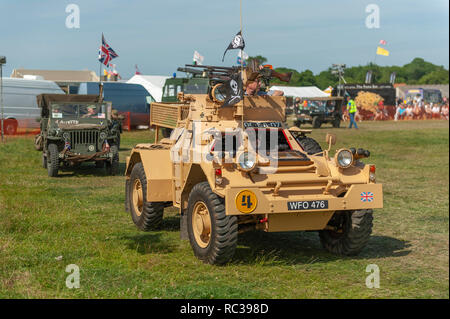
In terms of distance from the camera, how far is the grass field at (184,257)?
238 inches

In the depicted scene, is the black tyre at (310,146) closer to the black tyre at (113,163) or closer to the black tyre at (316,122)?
the black tyre at (113,163)

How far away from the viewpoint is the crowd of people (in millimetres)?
47438

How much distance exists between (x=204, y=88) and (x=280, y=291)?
19.6 meters

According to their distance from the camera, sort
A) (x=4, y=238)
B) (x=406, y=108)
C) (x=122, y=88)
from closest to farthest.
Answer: (x=4, y=238)
(x=122, y=88)
(x=406, y=108)

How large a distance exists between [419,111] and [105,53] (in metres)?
29.8

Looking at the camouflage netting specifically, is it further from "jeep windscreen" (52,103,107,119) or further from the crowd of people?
the crowd of people

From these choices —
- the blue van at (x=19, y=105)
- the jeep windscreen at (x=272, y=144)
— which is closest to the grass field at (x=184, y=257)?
the jeep windscreen at (x=272, y=144)

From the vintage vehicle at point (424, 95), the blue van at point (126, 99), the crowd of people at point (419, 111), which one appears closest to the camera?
the blue van at point (126, 99)

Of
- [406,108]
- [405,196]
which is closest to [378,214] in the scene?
[405,196]

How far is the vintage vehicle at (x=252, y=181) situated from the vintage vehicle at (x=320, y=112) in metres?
26.7

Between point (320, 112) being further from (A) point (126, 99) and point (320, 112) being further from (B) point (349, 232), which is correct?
(B) point (349, 232)

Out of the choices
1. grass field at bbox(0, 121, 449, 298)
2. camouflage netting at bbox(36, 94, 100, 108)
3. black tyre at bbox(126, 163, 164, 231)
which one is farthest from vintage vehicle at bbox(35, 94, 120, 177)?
black tyre at bbox(126, 163, 164, 231)

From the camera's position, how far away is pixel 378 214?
10516mm
